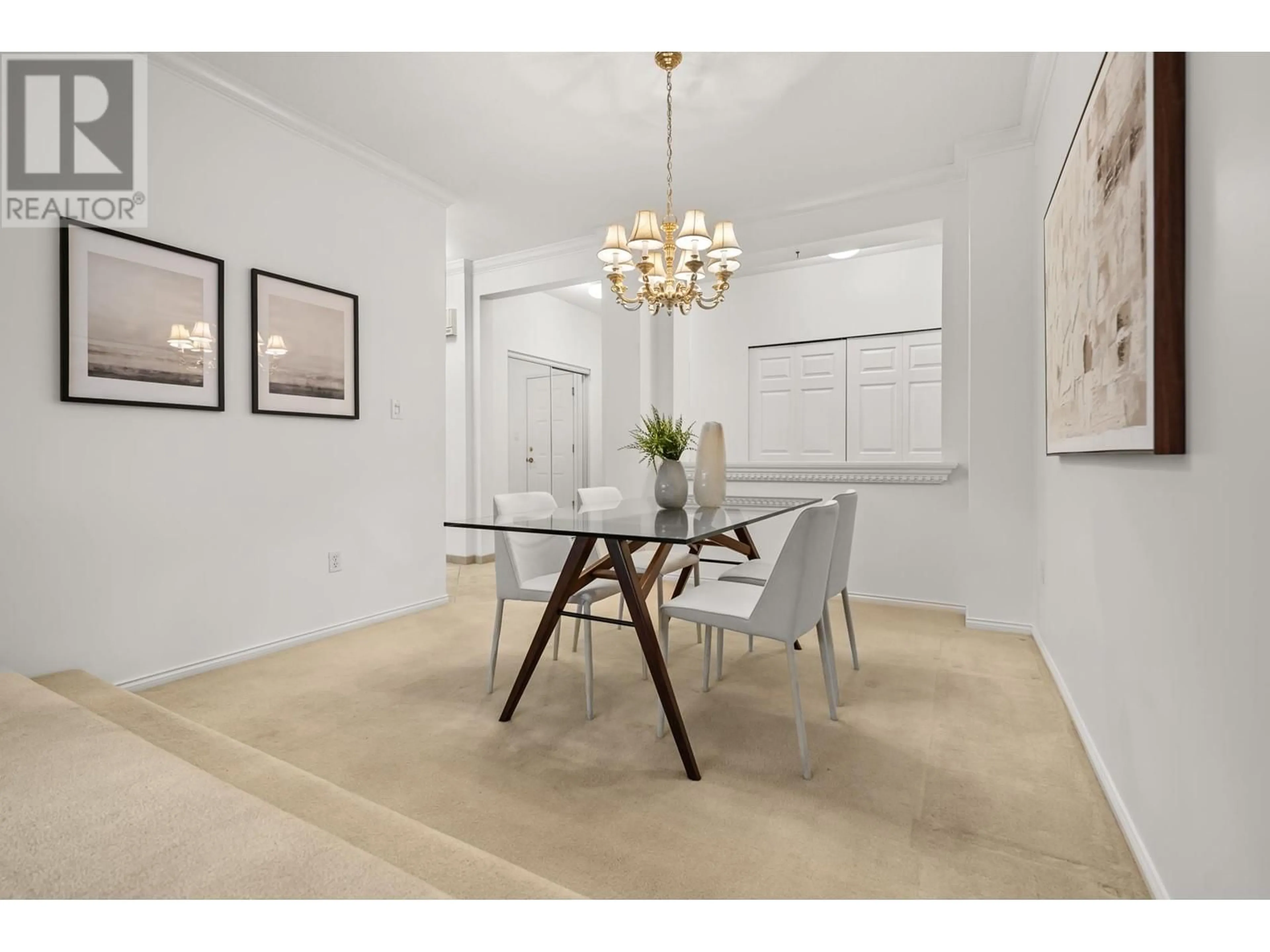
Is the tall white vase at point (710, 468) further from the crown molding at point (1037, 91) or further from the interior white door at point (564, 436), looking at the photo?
the interior white door at point (564, 436)

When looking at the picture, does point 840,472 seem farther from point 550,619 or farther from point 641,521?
point 550,619

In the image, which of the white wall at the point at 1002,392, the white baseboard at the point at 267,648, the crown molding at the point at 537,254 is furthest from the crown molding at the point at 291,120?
the white wall at the point at 1002,392

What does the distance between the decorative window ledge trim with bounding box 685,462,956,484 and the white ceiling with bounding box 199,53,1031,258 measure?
171cm

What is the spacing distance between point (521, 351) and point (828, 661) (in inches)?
183

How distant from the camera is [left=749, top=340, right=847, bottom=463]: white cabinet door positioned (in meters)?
4.78

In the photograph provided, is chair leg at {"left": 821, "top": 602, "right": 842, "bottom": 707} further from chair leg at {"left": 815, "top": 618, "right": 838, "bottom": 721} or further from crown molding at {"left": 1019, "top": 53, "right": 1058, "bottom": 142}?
crown molding at {"left": 1019, "top": 53, "right": 1058, "bottom": 142}

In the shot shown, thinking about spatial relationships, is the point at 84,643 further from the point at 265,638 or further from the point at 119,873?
the point at 119,873

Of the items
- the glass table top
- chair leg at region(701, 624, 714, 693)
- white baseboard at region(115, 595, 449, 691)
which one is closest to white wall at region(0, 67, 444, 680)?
white baseboard at region(115, 595, 449, 691)

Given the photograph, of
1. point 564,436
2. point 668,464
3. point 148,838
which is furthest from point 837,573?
point 564,436

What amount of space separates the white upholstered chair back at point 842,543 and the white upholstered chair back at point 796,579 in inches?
16.4

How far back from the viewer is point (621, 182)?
384 centimetres

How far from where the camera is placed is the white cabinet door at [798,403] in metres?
4.78
